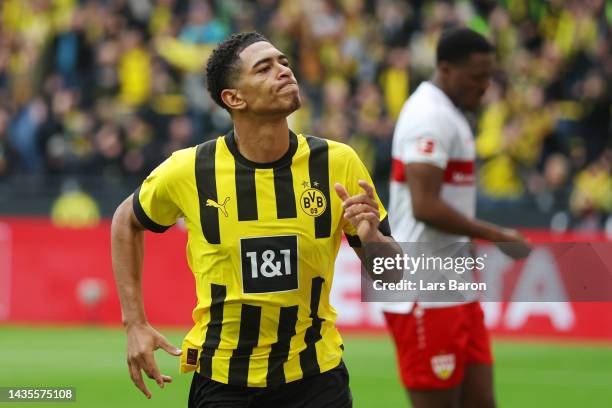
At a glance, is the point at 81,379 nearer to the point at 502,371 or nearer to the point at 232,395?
the point at 502,371

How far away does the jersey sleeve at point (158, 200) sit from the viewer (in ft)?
17.5

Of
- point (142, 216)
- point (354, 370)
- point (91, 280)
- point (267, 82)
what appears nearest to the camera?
point (267, 82)

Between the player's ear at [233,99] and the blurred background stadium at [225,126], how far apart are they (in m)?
7.07

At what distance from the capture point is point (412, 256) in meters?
6.18

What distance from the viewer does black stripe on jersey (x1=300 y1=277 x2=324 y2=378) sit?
5215 millimetres

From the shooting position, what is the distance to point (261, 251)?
5.18m

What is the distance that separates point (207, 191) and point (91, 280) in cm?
1039

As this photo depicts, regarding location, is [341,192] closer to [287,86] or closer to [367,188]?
[367,188]

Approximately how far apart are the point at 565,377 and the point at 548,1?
828 cm

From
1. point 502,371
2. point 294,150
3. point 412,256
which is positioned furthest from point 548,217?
point 294,150

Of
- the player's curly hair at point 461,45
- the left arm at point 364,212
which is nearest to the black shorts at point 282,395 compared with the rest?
the left arm at point 364,212

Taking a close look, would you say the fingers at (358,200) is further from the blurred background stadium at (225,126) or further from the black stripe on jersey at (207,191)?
the blurred background stadium at (225,126)

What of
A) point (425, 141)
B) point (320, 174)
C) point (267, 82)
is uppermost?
point (267, 82)

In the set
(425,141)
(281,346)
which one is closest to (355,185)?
(281,346)
